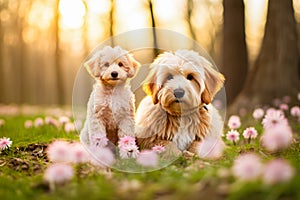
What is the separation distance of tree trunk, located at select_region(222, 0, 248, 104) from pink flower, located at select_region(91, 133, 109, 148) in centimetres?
594

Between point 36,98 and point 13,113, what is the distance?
70.2 feet

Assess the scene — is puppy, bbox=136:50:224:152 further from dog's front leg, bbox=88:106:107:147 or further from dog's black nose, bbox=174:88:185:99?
dog's front leg, bbox=88:106:107:147

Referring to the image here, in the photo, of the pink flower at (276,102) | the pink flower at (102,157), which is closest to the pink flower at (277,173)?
the pink flower at (102,157)

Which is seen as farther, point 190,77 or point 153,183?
point 190,77

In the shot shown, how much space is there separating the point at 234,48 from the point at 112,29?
8.77 m

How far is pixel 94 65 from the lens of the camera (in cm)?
464

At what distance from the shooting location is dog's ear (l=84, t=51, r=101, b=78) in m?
4.63

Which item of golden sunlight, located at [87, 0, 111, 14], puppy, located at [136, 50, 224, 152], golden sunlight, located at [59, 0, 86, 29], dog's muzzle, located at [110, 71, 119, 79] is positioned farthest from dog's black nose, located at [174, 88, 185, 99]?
golden sunlight, located at [59, 0, 86, 29]

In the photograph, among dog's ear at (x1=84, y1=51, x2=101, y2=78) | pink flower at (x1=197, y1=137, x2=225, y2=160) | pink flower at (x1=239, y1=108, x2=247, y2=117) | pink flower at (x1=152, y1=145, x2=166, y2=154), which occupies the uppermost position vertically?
dog's ear at (x1=84, y1=51, x2=101, y2=78)

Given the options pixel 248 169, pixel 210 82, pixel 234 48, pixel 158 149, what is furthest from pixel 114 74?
pixel 234 48

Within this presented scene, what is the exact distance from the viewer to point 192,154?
461 cm

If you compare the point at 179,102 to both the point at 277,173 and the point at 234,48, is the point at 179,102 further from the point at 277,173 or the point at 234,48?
the point at 234,48

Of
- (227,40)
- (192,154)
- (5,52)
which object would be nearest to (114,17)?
(227,40)

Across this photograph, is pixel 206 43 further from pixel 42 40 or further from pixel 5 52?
pixel 5 52
